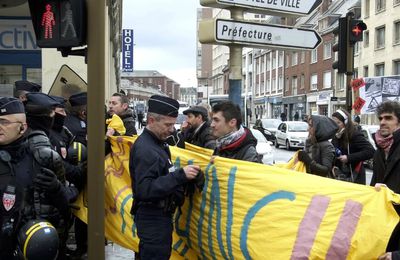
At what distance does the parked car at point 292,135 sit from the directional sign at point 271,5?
20.3m

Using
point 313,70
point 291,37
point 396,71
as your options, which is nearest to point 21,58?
point 291,37

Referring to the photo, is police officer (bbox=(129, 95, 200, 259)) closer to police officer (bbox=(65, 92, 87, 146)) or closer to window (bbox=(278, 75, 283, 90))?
police officer (bbox=(65, 92, 87, 146))

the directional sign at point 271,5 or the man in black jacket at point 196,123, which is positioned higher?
the directional sign at point 271,5

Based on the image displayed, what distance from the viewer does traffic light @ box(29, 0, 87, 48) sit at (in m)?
3.60

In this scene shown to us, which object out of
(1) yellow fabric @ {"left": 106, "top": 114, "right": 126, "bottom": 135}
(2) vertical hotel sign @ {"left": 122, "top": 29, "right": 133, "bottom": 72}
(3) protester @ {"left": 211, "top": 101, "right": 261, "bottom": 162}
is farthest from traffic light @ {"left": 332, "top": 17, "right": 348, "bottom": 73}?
(2) vertical hotel sign @ {"left": 122, "top": 29, "right": 133, "bottom": 72}

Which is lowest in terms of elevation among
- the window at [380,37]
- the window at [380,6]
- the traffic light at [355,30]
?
the traffic light at [355,30]

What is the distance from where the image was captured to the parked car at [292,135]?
26.3m

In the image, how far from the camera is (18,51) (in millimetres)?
9406

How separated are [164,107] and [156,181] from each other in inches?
23.9

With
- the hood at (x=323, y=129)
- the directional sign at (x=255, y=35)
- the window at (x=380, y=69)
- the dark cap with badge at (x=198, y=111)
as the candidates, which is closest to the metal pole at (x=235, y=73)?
the directional sign at (x=255, y=35)

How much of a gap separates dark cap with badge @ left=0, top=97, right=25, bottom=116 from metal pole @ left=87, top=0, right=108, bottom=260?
519 millimetres

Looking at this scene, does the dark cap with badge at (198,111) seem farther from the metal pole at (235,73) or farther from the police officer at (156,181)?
the police officer at (156,181)

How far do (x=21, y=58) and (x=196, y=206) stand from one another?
690 centimetres

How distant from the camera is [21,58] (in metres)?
9.52
